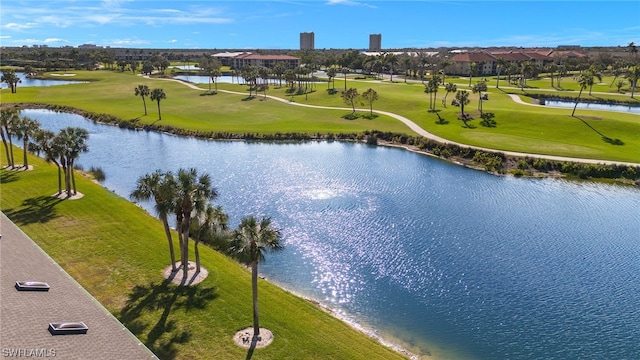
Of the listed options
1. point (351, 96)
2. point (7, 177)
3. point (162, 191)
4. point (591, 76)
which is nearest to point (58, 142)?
point (7, 177)

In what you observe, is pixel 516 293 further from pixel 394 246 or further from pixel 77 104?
pixel 77 104

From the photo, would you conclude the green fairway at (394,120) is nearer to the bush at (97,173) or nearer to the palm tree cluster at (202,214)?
the bush at (97,173)

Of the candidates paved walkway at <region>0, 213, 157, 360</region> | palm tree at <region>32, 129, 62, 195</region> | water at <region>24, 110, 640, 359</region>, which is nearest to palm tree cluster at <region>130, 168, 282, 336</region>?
paved walkway at <region>0, 213, 157, 360</region>

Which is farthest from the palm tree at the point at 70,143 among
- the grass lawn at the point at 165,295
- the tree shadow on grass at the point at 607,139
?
the tree shadow on grass at the point at 607,139

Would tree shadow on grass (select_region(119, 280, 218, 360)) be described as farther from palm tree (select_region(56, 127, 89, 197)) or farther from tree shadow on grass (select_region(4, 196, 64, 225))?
palm tree (select_region(56, 127, 89, 197))

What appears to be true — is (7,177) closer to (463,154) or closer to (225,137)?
(225,137)

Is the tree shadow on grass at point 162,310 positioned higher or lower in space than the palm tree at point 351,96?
lower

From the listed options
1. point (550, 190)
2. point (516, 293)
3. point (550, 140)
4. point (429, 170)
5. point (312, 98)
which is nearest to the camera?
point (516, 293)

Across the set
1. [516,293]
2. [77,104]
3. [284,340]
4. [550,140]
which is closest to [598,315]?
[516,293]
